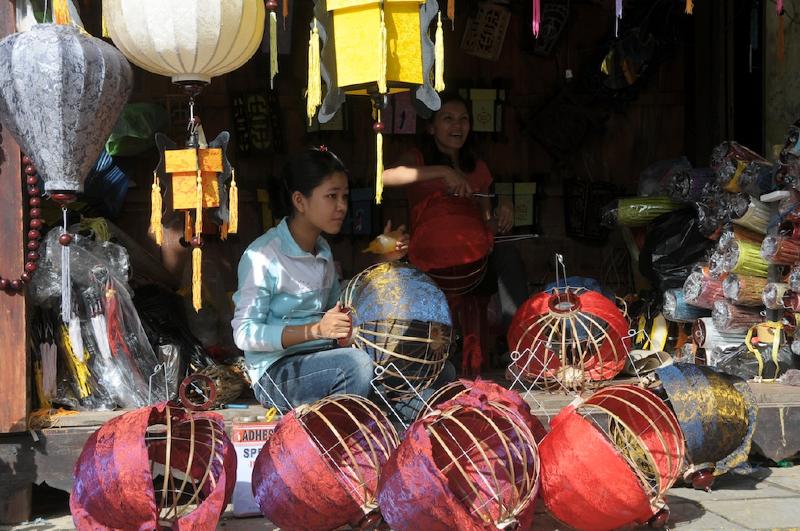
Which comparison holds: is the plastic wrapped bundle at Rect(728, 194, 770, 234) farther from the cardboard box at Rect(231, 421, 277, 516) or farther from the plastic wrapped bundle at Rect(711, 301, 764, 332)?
the cardboard box at Rect(231, 421, 277, 516)

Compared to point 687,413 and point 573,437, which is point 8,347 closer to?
point 573,437

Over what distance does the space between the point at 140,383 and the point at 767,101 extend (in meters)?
3.72

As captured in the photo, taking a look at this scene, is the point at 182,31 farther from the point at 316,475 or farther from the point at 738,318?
the point at 738,318

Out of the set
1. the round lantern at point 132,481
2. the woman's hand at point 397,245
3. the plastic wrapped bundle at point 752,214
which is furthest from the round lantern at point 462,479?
the plastic wrapped bundle at point 752,214

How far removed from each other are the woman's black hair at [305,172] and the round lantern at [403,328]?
17.0 inches

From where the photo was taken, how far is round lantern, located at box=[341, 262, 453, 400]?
386 centimetres

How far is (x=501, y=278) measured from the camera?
532cm

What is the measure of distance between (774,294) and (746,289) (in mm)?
160

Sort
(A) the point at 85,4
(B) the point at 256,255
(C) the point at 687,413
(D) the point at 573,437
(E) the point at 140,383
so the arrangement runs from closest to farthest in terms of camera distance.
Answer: (D) the point at 573,437 → (C) the point at 687,413 → (B) the point at 256,255 → (E) the point at 140,383 → (A) the point at 85,4

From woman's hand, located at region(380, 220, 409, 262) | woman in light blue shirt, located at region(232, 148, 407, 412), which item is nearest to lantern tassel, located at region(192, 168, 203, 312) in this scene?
woman in light blue shirt, located at region(232, 148, 407, 412)

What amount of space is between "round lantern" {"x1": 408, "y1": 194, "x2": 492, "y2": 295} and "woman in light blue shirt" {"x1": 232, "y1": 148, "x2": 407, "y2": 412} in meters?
0.71

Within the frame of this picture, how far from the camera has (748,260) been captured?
16.2ft

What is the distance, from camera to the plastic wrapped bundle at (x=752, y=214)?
4.92 metres

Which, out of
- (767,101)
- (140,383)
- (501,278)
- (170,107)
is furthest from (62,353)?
(767,101)
